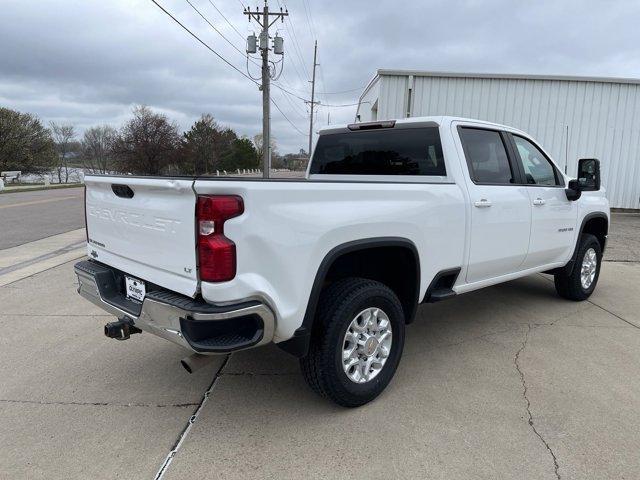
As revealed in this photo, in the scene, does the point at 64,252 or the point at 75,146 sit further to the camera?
the point at 75,146

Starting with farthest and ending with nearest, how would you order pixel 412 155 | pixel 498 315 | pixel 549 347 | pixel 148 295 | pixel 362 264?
pixel 498 315 → pixel 549 347 → pixel 412 155 → pixel 362 264 → pixel 148 295

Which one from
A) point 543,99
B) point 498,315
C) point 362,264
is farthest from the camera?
point 543,99

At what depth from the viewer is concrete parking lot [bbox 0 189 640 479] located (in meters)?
2.53

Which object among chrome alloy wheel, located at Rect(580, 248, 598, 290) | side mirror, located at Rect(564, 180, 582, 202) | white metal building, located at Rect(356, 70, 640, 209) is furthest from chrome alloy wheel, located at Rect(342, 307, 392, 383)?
white metal building, located at Rect(356, 70, 640, 209)

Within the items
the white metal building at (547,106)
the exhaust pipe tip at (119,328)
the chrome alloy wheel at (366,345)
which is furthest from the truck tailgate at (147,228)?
the white metal building at (547,106)

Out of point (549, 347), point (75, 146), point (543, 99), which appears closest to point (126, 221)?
point (549, 347)

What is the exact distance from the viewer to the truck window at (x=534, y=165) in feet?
14.4

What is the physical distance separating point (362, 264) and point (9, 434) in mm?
2377

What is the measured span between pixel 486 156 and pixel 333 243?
6.53 feet

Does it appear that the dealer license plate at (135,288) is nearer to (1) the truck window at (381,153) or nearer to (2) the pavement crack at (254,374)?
(2) the pavement crack at (254,374)

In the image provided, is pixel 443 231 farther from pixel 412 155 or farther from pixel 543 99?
pixel 543 99

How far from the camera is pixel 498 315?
5.00 metres

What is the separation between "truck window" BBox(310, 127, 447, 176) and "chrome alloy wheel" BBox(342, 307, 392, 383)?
4.28 ft

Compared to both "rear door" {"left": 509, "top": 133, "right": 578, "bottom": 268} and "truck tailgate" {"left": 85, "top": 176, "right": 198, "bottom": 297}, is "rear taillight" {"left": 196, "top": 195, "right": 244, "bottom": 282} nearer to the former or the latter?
"truck tailgate" {"left": 85, "top": 176, "right": 198, "bottom": 297}
